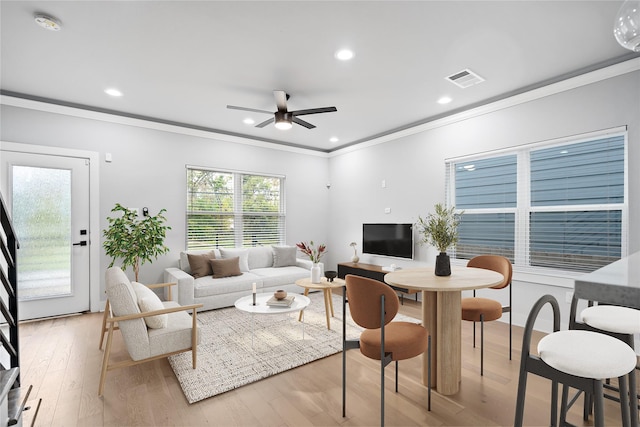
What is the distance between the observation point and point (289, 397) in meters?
2.29

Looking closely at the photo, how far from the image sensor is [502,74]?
3.37 meters

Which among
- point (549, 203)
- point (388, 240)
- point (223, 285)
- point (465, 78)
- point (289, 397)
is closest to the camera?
point (289, 397)

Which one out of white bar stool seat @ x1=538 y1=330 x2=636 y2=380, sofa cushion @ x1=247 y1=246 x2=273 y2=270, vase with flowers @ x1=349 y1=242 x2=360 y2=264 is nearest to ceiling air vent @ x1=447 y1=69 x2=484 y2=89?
white bar stool seat @ x1=538 y1=330 x2=636 y2=380

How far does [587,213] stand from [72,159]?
618 cm

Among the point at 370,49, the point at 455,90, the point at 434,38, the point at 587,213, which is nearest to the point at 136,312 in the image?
the point at 370,49

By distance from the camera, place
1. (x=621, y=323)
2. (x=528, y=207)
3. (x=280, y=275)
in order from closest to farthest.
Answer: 1. (x=621, y=323)
2. (x=528, y=207)
3. (x=280, y=275)

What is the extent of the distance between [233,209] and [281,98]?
2.71 metres

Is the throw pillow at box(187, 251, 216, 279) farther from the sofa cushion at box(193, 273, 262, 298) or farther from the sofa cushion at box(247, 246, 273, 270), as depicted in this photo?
the sofa cushion at box(247, 246, 273, 270)

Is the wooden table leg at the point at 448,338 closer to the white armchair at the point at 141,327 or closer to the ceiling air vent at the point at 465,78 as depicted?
the white armchair at the point at 141,327

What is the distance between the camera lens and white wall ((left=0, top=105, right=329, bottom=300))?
405 centimetres

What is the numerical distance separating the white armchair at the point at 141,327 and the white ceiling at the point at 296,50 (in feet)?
6.64

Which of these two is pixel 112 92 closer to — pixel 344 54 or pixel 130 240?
pixel 130 240

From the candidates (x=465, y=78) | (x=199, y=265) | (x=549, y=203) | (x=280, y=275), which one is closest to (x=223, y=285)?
(x=199, y=265)

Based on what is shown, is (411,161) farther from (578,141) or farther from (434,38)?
(434,38)
